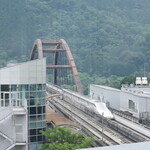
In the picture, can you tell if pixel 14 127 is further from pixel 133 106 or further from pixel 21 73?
pixel 133 106

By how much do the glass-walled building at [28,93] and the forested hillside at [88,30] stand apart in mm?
79244

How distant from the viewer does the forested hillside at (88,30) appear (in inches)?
4636

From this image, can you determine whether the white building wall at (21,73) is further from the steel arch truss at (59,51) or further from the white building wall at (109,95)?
the steel arch truss at (59,51)

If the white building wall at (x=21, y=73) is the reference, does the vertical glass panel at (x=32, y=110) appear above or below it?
below

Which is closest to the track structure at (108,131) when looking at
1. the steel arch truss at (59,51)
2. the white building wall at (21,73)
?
the white building wall at (21,73)

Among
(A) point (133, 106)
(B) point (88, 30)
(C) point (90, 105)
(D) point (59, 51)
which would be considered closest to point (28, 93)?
(C) point (90, 105)

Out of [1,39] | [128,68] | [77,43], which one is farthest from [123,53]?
[1,39]

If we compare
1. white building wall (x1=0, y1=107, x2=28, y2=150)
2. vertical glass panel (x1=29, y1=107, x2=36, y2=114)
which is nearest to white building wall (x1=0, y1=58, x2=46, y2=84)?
vertical glass panel (x1=29, y1=107, x2=36, y2=114)

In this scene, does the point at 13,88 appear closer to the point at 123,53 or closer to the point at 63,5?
the point at 123,53

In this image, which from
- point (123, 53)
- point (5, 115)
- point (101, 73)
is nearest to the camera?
point (5, 115)

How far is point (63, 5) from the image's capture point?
530ft

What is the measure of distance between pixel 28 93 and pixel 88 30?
123336 mm

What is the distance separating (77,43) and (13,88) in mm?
115417

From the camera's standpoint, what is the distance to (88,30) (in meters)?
141
